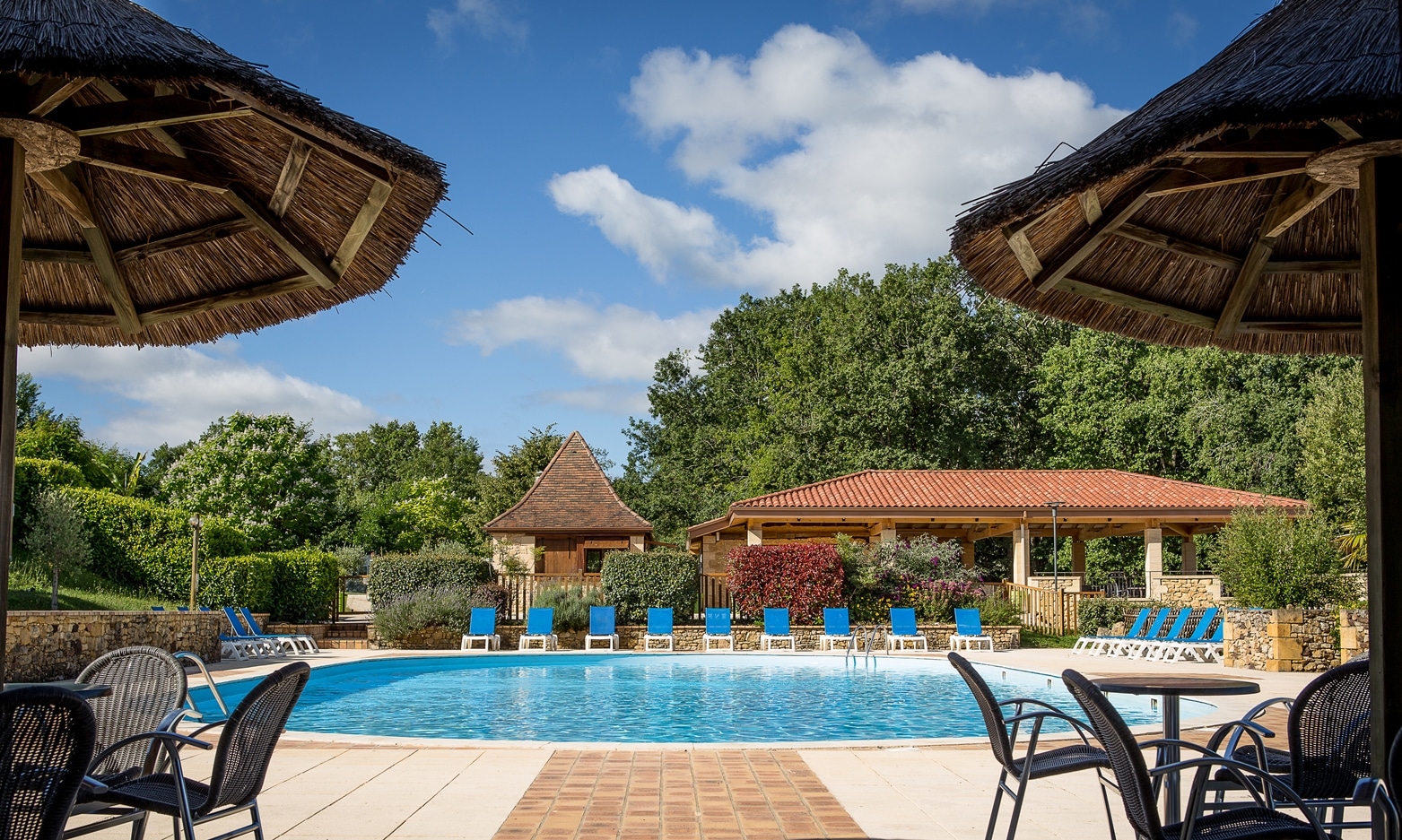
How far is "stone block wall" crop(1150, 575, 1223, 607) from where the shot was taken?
72.5ft

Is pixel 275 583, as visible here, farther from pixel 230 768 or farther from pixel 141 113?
pixel 230 768

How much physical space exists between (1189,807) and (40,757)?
3252mm

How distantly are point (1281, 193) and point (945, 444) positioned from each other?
31781 mm

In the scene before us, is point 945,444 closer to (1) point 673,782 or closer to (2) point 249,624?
(2) point 249,624

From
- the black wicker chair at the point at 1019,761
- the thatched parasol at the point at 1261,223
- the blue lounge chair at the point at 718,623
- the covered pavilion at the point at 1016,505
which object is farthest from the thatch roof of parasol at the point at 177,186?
the covered pavilion at the point at 1016,505

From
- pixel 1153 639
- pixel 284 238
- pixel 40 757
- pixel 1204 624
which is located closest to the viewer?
pixel 40 757

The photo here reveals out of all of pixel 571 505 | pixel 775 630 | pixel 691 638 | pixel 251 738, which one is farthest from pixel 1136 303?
pixel 571 505

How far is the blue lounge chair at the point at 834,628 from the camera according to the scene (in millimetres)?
19688

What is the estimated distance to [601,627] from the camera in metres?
20.2

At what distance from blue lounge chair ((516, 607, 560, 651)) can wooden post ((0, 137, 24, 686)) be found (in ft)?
54.4

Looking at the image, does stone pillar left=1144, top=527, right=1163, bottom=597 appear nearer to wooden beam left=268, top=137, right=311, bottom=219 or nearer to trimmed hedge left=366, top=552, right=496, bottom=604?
trimmed hedge left=366, top=552, right=496, bottom=604

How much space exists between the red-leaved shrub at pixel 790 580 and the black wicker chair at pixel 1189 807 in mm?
17459

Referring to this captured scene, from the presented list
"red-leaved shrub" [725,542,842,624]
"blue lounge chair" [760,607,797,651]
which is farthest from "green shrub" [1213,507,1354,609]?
"blue lounge chair" [760,607,797,651]

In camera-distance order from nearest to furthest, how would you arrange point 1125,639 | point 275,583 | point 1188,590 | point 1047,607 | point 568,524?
point 1125,639 < point 275,583 < point 1047,607 < point 1188,590 < point 568,524
